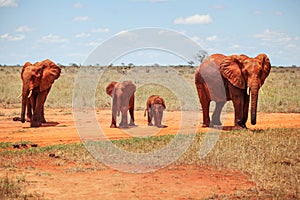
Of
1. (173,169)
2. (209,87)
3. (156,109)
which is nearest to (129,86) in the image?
(156,109)

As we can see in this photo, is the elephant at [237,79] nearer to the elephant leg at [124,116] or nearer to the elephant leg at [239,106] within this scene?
the elephant leg at [239,106]

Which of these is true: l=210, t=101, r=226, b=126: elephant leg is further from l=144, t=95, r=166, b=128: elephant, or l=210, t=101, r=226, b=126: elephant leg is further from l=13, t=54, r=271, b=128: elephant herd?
l=144, t=95, r=166, b=128: elephant

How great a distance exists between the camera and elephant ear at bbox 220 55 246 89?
15.9 meters

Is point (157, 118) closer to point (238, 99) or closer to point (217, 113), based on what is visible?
point (217, 113)

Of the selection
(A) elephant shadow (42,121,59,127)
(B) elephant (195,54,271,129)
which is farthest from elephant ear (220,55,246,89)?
(A) elephant shadow (42,121,59,127)

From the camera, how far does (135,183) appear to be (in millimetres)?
9742

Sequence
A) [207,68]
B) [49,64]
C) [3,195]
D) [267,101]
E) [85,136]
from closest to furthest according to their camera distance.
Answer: [3,195] → [85,136] → [207,68] → [49,64] → [267,101]

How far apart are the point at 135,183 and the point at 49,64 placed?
10.9m

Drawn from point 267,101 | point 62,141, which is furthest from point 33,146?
point 267,101

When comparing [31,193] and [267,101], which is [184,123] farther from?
[31,193]

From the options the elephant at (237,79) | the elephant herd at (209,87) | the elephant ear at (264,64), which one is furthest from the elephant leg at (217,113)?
the elephant ear at (264,64)

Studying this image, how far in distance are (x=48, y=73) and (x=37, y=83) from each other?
0.69m

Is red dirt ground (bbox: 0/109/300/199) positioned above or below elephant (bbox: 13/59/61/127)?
below

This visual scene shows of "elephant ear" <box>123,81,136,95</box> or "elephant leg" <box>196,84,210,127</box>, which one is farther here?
"elephant ear" <box>123,81,136,95</box>
